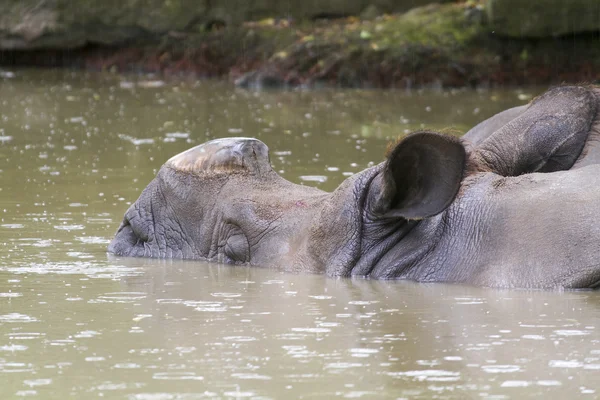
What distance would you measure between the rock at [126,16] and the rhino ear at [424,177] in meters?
13.5

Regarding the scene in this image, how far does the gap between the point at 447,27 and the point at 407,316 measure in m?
12.2

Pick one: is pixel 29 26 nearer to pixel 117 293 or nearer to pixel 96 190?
pixel 96 190

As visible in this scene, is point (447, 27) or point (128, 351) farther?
point (447, 27)

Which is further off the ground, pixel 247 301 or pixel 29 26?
pixel 29 26

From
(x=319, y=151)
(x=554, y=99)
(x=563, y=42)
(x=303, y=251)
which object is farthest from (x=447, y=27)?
(x=303, y=251)

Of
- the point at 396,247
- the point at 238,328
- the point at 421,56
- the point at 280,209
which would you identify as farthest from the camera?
the point at 421,56

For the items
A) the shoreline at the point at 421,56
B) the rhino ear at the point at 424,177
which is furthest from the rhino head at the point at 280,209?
the shoreline at the point at 421,56

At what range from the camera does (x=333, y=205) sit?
18.5 feet

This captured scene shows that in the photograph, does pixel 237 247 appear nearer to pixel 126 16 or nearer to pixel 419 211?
pixel 419 211

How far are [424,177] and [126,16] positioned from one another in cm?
A: 1452

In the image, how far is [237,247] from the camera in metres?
6.10

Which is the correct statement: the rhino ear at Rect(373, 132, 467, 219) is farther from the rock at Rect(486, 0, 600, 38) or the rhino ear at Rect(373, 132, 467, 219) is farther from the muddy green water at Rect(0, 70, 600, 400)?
the rock at Rect(486, 0, 600, 38)

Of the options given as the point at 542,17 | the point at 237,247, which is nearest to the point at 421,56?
the point at 542,17

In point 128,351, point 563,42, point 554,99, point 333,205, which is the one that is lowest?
point 128,351
